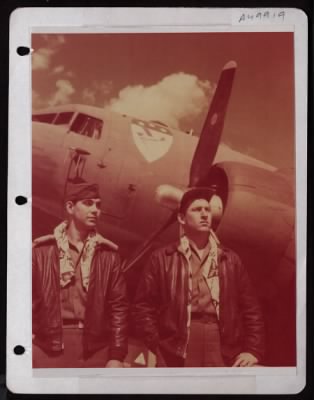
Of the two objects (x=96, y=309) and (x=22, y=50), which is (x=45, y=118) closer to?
(x=22, y=50)

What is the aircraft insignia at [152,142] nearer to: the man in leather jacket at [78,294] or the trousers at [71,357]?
the man in leather jacket at [78,294]

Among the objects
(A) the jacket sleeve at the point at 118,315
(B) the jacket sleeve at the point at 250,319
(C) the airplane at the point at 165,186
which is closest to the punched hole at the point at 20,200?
(C) the airplane at the point at 165,186

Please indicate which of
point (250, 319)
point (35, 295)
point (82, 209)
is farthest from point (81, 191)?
point (250, 319)

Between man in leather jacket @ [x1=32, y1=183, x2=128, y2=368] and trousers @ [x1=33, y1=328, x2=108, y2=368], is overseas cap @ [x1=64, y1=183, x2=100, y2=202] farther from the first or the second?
trousers @ [x1=33, y1=328, x2=108, y2=368]

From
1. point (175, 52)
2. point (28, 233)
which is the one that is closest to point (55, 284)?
point (28, 233)

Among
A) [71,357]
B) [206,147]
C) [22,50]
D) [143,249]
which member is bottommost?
[71,357]

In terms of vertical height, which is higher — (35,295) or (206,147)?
Result: (206,147)
